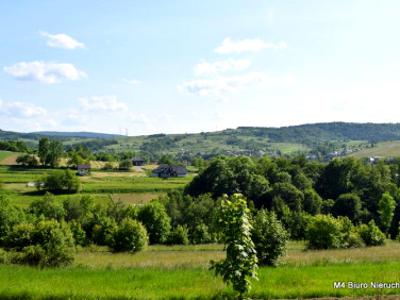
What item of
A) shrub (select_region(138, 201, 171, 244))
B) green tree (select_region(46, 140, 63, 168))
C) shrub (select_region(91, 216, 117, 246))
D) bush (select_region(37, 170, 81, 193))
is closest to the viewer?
shrub (select_region(91, 216, 117, 246))

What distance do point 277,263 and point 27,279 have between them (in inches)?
493

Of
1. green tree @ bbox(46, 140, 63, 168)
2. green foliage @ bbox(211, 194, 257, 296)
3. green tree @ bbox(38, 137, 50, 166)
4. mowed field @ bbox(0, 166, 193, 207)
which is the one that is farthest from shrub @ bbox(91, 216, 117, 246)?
green tree @ bbox(38, 137, 50, 166)

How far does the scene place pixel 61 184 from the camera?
9869 centimetres

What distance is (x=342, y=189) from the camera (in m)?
79.9

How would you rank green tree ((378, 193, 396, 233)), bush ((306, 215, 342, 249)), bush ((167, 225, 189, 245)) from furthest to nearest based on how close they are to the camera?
green tree ((378, 193, 396, 233))
bush ((167, 225, 189, 245))
bush ((306, 215, 342, 249))

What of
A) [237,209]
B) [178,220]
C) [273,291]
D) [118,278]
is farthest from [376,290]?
[178,220]

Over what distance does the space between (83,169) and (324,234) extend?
106 m

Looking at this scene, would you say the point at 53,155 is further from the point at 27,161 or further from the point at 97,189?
the point at 97,189

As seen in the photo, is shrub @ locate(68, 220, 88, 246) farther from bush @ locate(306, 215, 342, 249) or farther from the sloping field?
the sloping field

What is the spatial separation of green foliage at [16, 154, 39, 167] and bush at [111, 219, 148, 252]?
10616 cm

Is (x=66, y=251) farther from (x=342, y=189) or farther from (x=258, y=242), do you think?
(x=342, y=189)

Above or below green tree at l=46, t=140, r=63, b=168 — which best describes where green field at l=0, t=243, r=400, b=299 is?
below

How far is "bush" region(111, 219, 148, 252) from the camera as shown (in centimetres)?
3947

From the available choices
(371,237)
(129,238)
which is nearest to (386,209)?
(371,237)
